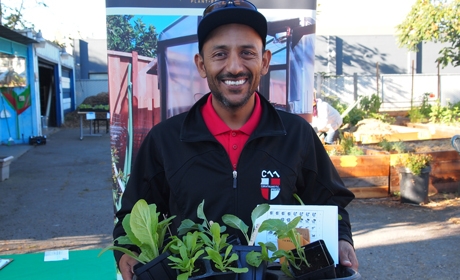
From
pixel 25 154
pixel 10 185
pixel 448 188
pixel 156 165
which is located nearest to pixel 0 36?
pixel 25 154

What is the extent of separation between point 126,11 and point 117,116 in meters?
0.66

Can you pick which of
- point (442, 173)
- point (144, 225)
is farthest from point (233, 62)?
point (442, 173)

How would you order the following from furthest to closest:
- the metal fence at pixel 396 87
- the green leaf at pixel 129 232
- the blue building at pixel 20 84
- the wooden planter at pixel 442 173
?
the metal fence at pixel 396 87 < the blue building at pixel 20 84 < the wooden planter at pixel 442 173 < the green leaf at pixel 129 232

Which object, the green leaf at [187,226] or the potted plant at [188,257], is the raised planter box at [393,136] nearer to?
the green leaf at [187,226]

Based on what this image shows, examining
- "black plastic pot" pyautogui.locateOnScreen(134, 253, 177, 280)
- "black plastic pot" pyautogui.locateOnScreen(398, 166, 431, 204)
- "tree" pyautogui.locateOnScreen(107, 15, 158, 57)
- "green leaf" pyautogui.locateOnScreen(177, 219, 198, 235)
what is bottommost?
"black plastic pot" pyautogui.locateOnScreen(398, 166, 431, 204)

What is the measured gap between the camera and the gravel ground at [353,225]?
17.6ft

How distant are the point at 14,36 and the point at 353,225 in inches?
444

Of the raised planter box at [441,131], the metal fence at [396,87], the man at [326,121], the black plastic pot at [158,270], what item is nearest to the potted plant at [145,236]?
the black plastic pot at [158,270]

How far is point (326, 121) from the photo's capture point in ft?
33.9

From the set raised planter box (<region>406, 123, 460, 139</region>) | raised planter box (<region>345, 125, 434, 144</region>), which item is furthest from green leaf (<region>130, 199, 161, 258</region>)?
raised planter box (<region>406, 123, 460, 139</region>)

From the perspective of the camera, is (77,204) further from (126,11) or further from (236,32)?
(236,32)

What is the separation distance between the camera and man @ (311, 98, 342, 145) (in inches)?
408

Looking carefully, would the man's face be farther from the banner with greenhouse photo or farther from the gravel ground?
the gravel ground

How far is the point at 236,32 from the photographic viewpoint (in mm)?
1962
